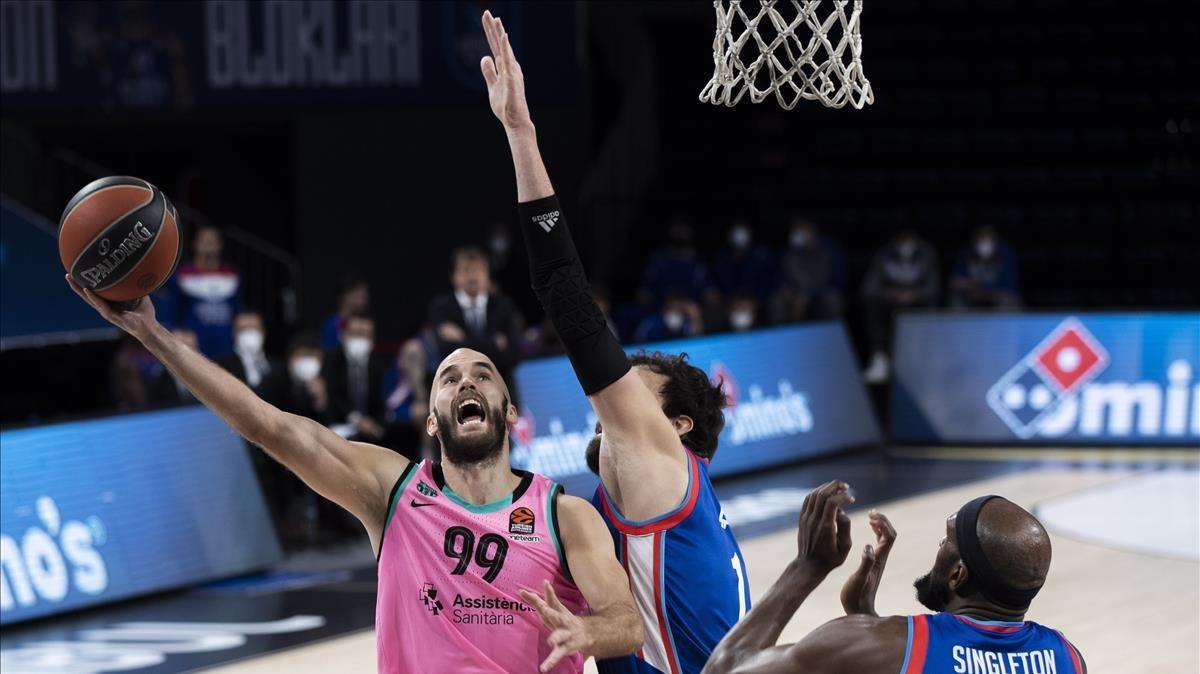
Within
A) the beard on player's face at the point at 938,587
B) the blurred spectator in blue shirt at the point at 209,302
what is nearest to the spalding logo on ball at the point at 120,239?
the beard on player's face at the point at 938,587

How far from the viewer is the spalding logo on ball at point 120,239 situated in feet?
14.5

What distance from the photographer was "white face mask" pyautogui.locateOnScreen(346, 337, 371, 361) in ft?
39.8

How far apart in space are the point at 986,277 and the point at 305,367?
8.36 m

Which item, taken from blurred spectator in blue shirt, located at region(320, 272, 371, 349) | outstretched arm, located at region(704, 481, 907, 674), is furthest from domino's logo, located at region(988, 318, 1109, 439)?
outstretched arm, located at region(704, 481, 907, 674)

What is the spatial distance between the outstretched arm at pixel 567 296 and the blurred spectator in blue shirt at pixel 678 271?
13.5 meters

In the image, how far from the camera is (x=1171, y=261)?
1962 centimetres

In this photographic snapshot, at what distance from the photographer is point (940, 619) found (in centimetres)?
383

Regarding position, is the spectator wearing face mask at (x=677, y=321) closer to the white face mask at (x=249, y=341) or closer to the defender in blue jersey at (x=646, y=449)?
the white face mask at (x=249, y=341)

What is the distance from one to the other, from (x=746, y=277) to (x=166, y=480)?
9.06 metres

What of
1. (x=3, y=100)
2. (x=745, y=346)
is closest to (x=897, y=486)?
(x=745, y=346)

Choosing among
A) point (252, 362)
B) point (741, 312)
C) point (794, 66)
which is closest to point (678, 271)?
point (741, 312)

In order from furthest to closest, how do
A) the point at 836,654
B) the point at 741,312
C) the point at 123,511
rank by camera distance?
the point at 741,312 → the point at 123,511 → the point at 836,654

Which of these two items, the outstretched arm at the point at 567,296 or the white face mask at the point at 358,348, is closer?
the outstretched arm at the point at 567,296

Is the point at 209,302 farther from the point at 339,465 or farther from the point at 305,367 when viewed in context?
the point at 339,465
